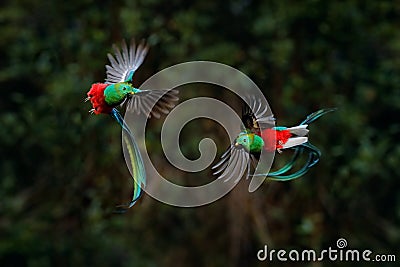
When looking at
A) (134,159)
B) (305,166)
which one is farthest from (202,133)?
(134,159)

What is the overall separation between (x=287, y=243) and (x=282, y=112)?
0.45m

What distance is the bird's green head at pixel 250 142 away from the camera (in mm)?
447

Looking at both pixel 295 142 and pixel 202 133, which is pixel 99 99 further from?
pixel 202 133

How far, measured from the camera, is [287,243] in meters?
2.18

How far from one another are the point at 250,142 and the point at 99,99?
0.36ft

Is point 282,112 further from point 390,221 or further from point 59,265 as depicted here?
point 59,265

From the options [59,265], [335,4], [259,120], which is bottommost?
[259,120]

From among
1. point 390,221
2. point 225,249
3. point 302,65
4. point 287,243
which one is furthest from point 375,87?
point 225,249

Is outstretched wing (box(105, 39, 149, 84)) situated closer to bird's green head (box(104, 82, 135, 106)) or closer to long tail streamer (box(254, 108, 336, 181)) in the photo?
bird's green head (box(104, 82, 135, 106))

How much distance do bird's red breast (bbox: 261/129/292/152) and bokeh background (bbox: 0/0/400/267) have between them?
1615 mm

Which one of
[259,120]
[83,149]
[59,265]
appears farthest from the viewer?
[59,265]

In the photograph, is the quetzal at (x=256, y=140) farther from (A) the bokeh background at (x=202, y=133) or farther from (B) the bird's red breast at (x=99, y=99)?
(A) the bokeh background at (x=202, y=133)

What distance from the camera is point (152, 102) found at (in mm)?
424

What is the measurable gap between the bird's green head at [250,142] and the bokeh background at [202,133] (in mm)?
1617
